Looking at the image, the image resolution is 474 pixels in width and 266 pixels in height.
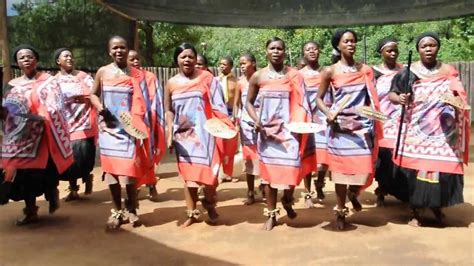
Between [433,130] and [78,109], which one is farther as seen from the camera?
[78,109]

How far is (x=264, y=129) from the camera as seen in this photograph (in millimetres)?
4844

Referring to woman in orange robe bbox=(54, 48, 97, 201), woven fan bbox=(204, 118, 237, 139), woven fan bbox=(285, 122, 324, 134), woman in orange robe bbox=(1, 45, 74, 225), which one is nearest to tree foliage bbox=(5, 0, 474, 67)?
woman in orange robe bbox=(54, 48, 97, 201)

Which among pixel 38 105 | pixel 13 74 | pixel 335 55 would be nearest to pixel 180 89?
pixel 38 105

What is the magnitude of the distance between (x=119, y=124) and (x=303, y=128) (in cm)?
167

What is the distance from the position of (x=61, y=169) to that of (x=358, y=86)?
2.94 m

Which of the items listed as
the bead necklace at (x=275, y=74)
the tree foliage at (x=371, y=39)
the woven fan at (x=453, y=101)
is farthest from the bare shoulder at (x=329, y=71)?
the tree foliage at (x=371, y=39)

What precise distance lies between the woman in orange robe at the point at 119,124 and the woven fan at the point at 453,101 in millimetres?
2647

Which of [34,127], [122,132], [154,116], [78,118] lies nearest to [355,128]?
[154,116]

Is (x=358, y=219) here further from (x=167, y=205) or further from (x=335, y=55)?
(x=167, y=205)

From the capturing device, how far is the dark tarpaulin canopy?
1018 centimetres

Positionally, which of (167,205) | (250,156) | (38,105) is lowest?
(167,205)

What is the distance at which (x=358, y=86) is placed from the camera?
183 inches

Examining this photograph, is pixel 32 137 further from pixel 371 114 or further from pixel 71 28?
pixel 71 28

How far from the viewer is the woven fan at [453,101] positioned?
14.8ft
